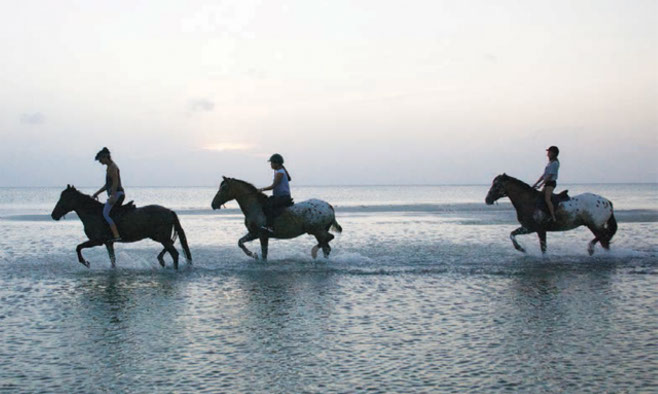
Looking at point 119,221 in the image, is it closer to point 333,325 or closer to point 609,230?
point 333,325

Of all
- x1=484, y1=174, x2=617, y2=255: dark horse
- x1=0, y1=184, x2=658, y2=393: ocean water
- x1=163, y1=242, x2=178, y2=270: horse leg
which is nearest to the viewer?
x1=0, y1=184, x2=658, y2=393: ocean water

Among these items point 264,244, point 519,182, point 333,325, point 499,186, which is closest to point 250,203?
point 264,244

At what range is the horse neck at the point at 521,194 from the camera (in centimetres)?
1681

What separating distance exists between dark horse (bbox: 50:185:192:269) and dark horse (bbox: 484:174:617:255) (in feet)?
25.8

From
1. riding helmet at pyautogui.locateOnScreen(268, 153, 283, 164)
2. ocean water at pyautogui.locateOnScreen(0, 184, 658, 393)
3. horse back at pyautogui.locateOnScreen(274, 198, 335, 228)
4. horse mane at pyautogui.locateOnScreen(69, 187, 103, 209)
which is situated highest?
riding helmet at pyautogui.locateOnScreen(268, 153, 283, 164)

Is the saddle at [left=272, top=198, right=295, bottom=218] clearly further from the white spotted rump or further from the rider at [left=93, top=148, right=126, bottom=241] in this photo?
the rider at [left=93, top=148, right=126, bottom=241]

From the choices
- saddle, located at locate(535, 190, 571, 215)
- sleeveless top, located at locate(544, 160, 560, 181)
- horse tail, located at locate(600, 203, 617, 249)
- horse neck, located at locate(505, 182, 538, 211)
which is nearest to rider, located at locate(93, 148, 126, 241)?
horse neck, located at locate(505, 182, 538, 211)

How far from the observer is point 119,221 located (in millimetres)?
14641

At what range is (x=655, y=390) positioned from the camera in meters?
5.63

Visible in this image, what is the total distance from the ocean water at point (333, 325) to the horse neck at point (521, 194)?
169 centimetres

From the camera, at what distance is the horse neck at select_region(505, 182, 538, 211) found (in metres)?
16.8

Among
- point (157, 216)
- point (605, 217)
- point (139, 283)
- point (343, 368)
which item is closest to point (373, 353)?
point (343, 368)

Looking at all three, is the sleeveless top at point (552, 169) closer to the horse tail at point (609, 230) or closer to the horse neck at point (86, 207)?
the horse tail at point (609, 230)

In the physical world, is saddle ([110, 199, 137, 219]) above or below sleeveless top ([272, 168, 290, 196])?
below
